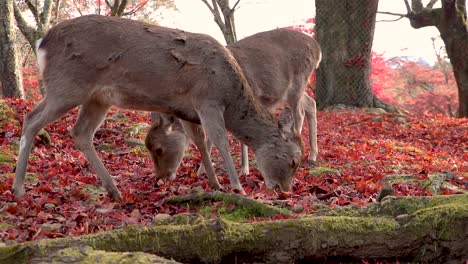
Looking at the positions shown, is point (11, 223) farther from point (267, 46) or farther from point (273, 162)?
point (267, 46)

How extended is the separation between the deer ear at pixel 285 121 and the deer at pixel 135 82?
124mm

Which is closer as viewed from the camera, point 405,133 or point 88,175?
point 88,175

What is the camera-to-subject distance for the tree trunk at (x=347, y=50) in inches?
628

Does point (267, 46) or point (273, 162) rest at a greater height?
point (267, 46)

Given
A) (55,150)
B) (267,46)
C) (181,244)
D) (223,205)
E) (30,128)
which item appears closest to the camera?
(181,244)

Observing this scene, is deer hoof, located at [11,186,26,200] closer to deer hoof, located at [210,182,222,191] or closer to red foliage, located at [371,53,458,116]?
deer hoof, located at [210,182,222,191]

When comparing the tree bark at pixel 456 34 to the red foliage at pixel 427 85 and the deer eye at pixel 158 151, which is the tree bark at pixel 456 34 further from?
the red foliage at pixel 427 85

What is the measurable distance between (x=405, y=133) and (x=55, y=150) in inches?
303

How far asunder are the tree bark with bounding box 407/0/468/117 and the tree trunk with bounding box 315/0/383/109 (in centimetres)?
313

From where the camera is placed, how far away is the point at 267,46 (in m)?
8.07

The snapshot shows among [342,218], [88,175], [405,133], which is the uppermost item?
[342,218]

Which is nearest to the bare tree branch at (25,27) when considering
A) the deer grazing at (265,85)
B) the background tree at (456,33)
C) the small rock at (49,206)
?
the deer grazing at (265,85)

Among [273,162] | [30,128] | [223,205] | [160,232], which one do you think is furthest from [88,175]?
[160,232]

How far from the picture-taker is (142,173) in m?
7.53
